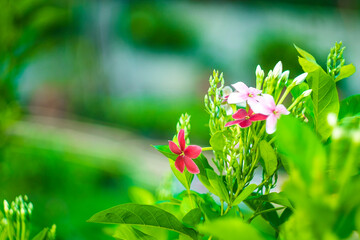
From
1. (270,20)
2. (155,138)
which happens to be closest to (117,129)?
(155,138)

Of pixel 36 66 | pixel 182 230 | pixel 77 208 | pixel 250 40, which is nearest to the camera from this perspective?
pixel 182 230

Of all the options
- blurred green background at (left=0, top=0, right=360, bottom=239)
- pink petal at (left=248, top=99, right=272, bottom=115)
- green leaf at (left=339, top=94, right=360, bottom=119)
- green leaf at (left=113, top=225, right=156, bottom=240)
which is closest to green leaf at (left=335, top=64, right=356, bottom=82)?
green leaf at (left=339, top=94, right=360, bottom=119)

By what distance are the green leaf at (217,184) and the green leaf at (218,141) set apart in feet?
0.11

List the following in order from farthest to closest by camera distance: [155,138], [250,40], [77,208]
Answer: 1. [250,40]
2. [155,138]
3. [77,208]

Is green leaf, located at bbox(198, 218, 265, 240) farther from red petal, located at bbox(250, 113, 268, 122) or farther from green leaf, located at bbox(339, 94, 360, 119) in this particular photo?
green leaf, located at bbox(339, 94, 360, 119)

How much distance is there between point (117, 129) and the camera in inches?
402

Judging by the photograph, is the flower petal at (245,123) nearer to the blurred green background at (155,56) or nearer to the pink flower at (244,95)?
the pink flower at (244,95)

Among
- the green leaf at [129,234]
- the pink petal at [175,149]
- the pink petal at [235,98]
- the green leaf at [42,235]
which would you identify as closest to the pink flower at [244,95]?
the pink petal at [235,98]

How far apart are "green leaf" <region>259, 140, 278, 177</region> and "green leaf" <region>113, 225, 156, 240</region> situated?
0.66ft

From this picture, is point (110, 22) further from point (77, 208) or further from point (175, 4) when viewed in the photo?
point (77, 208)

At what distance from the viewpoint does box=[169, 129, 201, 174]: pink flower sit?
0.53 metres

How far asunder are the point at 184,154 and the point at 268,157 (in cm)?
12

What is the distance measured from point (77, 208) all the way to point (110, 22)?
30.8ft

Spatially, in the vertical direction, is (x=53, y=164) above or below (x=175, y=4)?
below
